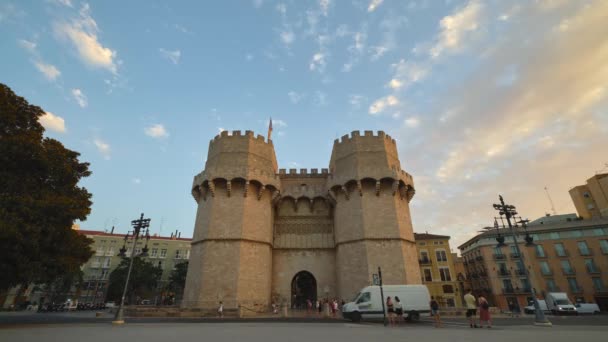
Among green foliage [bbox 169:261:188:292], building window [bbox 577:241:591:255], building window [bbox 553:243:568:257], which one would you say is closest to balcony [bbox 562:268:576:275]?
building window [bbox 553:243:568:257]

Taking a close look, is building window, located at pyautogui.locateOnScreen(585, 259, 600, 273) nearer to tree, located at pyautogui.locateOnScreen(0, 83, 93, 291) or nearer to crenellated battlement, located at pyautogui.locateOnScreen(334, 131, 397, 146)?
crenellated battlement, located at pyautogui.locateOnScreen(334, 131, 397, 146)

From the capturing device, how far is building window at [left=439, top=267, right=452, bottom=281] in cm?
3706

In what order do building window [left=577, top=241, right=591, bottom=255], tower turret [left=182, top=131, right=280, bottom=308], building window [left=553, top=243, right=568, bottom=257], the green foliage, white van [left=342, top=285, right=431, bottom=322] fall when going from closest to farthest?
white van [left=342, top=285, right=431, bottom=322]
tower turret [left=182, top=131, right=280, bottom=308]
building window [left=577, top=241, right=591, bottom=255]
building window [left=553, top=243, right=568, bottom=257]
the green foliage

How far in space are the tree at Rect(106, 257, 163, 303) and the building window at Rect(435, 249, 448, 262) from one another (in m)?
41.9

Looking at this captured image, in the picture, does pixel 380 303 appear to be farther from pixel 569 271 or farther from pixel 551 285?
pixel 569 271

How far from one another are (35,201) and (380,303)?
16792 millimetres

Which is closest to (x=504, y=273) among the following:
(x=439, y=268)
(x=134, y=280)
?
(x=439, y=268)

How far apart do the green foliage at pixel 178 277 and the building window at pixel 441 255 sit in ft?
126

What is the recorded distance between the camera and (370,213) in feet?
74.0

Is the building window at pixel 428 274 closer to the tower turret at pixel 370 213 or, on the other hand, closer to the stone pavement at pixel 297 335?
the tower turret at pixel 370 213

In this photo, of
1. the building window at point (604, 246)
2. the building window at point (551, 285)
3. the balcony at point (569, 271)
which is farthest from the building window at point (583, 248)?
the building window at point (551, 285)

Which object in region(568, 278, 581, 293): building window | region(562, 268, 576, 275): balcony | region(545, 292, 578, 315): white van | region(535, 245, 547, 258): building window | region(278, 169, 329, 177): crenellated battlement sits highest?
region(278, 169, 329, 177): crenellated battlement

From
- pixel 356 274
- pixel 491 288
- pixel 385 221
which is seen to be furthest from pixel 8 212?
pixel 491 288

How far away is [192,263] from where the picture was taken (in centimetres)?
2178
